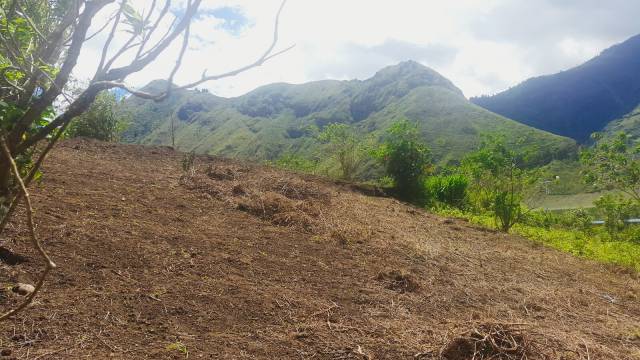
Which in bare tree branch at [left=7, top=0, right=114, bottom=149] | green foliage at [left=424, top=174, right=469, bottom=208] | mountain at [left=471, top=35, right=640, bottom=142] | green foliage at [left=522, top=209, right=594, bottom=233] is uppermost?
mountain at [left=471, top=35, right=640, bottom=142]

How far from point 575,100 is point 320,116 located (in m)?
109

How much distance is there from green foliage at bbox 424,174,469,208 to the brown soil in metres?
6.49

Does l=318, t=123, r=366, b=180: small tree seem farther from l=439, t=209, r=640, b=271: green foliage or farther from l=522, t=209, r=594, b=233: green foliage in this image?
l=522, t=209, r=594, b=233: green foliage

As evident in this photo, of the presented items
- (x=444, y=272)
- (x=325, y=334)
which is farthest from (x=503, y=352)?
(x=444, y=272)

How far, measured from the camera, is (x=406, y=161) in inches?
521

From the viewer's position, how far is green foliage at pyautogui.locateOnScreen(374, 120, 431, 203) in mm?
13219

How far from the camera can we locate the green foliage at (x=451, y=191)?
14.1 metres

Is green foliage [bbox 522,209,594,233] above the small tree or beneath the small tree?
beneath

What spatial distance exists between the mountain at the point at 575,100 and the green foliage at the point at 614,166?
18063cm

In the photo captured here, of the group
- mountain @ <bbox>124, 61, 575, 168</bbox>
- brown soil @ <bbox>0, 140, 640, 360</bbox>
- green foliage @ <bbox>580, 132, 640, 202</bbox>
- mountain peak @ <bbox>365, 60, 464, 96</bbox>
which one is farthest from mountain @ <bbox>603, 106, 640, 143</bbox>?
brown soil @ <bbox>0, 140, 640, 360</bbox>

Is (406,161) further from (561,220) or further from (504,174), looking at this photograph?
(561,220)

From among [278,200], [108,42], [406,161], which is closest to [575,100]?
[406,161]

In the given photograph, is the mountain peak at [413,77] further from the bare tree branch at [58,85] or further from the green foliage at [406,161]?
the bare tree branch at [58,85]

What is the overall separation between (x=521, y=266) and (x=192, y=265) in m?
4.57
